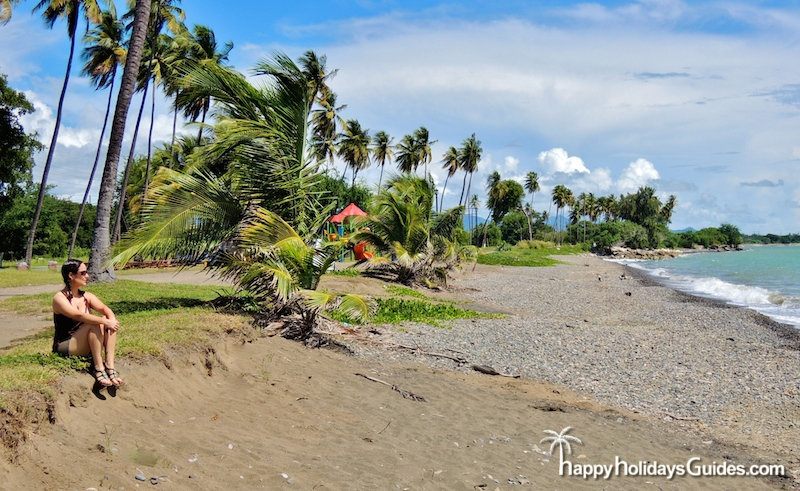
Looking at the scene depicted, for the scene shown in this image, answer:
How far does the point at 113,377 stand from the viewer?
17.7ft

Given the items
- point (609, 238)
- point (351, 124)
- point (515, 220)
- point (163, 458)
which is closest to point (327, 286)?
point (163, 458)

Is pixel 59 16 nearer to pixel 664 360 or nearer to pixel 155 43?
pixel 155 43

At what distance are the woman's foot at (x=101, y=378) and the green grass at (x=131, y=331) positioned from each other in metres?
0.18

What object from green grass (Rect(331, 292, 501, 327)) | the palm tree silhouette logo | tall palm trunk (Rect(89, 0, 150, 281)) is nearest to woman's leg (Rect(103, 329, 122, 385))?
the palm tree silhouette logo

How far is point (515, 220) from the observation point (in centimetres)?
11356

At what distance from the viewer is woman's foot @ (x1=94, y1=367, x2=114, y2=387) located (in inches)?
208

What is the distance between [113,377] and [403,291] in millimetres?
15687

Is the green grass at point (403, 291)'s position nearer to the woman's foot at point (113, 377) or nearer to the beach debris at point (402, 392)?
the beach debris at point (402, 392)

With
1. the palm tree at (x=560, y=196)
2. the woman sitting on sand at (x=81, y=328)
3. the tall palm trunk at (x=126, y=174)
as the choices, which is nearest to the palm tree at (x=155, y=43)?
the tall palm trunk at (x=126, y=174)

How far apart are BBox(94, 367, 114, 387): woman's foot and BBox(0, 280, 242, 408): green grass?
177mm

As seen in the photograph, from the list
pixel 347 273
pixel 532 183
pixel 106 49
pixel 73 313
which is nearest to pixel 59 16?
pixel 106 49

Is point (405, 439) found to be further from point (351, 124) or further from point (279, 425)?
point (351, 124)

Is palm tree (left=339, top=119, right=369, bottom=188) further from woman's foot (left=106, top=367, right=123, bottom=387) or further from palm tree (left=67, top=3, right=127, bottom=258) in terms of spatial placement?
woman's foot (left=106, top=367, right=123, bottom=387)

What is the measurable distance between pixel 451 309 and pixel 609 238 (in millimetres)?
87425
